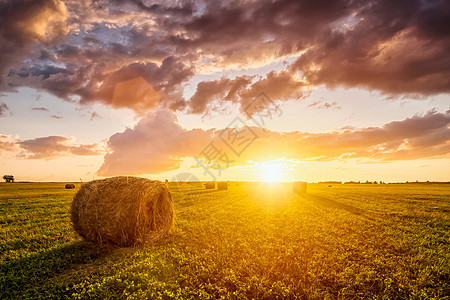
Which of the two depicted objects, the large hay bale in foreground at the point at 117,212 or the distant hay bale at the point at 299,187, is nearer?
the large hay bale in foreground at the point at 117,212

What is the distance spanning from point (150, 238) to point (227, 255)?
3.82 metres

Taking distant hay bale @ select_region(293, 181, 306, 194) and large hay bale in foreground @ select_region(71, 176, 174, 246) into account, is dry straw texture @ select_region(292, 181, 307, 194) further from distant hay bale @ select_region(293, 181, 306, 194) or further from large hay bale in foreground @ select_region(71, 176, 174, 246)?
large hay bale in foreground @ select_region(71, 176, 174, 246)

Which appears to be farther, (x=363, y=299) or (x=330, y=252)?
(x=330, y=252)

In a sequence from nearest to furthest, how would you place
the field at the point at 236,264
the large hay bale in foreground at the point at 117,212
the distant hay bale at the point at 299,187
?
the field at the point at 236,264 < the large hay bale in foreground at the point at 117,212 < the distant hay bale at the point at 299,187

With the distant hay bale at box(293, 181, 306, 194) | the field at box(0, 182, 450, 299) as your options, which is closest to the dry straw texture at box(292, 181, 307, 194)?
the distant hay bale at box(293, 181, 306, 194)

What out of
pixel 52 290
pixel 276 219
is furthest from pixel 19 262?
pixel 276 219

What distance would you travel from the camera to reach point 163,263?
7.18m

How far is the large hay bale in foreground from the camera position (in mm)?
9336

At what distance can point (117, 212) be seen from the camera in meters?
9.36

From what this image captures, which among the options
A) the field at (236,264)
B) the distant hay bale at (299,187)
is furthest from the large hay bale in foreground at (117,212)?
the distant hay bale at (299,187)

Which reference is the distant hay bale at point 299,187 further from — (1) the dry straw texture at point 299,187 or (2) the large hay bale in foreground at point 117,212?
(2) the large hay bale in foreground at point 117,212

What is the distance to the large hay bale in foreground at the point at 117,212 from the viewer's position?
9.34 metres

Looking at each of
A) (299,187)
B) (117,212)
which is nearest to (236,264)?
(117,212)

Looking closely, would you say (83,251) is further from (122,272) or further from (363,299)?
(363,299)
